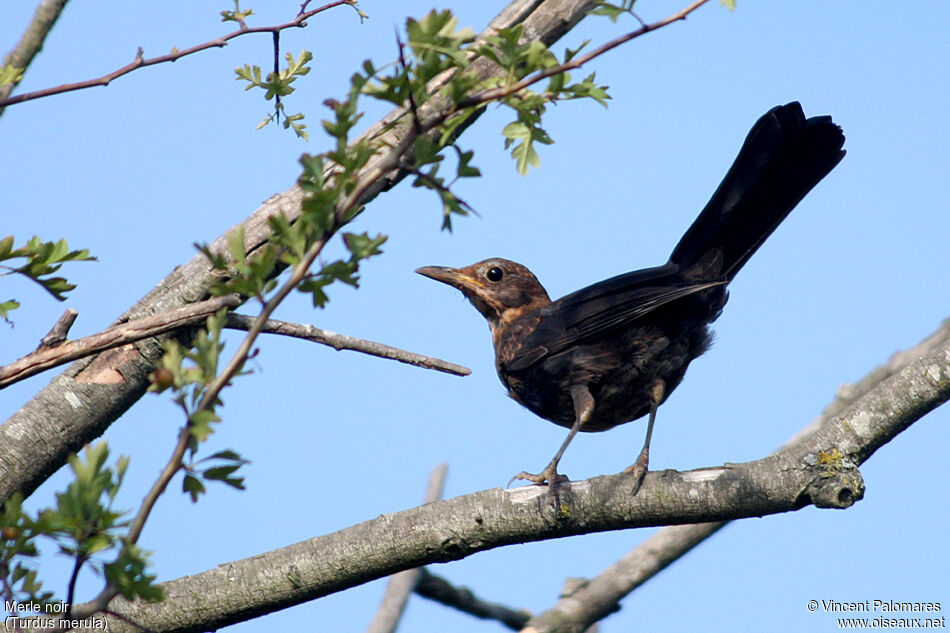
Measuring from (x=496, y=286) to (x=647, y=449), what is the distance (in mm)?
1908

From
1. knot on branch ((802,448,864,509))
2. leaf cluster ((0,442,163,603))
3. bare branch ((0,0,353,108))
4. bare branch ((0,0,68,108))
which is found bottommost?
leaf cluster ((0,442,163,603))

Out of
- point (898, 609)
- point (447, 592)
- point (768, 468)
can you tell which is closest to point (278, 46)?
point (768, 468)

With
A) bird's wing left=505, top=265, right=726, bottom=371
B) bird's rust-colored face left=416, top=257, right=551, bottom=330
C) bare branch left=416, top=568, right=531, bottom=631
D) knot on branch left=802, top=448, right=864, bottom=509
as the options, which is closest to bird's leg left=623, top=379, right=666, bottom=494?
bird's wing left=505, top=265, right=726, bottom=371

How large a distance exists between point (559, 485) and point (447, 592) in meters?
1.80

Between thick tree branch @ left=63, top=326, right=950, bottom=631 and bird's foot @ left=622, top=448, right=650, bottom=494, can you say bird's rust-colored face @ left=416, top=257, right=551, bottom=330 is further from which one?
thick tree branch @ left=63, top=326, right=950, bottom=631

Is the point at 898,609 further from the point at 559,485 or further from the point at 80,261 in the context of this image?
the point at 80,261

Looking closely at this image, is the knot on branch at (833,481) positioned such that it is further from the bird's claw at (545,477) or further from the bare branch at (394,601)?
the bare branch at (394,601)

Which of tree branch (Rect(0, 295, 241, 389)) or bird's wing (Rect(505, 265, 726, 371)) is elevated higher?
bird's wing (Rect(505, 265, 726, 371))

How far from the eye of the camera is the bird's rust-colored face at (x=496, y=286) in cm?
571

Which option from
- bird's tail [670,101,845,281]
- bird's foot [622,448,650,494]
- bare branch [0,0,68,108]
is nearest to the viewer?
bird's foot [622,448,650,494]

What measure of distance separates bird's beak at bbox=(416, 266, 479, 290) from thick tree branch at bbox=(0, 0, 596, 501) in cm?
170

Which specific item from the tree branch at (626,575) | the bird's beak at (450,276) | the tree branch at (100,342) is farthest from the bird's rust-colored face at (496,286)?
the tree branch at (100,342)

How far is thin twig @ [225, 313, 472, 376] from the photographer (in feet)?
10.0

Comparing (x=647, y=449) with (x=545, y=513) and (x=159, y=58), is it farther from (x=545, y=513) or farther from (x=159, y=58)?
A: (x=159, y=58)
